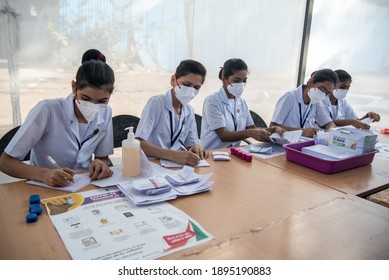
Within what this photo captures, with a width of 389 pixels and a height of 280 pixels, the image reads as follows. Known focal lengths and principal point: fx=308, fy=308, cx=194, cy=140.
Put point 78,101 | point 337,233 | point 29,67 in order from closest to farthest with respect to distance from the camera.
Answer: point 337,233
point 78,101
point 29,67

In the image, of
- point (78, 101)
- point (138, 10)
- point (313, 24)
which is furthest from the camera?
point (313, 24)

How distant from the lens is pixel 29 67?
241 cm

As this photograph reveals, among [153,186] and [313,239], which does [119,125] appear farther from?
[313,239]

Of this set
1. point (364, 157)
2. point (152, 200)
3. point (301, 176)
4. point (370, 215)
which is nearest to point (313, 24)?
point (364, 157)

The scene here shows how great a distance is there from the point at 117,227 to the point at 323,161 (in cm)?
109

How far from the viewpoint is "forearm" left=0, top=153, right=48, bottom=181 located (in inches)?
48.1

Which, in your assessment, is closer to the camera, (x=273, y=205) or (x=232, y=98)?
(x=273, y=205)

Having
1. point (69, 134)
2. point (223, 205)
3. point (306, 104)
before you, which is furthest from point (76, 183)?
point (306, 104)

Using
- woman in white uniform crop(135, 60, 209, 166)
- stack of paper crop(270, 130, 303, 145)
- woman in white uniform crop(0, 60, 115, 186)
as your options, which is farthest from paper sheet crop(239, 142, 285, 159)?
woman in white uniform crop(0, 60, 115, 186)

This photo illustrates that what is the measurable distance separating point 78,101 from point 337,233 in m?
1.17

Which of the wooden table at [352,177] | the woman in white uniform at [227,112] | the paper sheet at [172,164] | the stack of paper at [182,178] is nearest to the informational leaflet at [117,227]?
the stack of paper at [182,178]

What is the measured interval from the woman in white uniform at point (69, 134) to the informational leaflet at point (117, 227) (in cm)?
20
